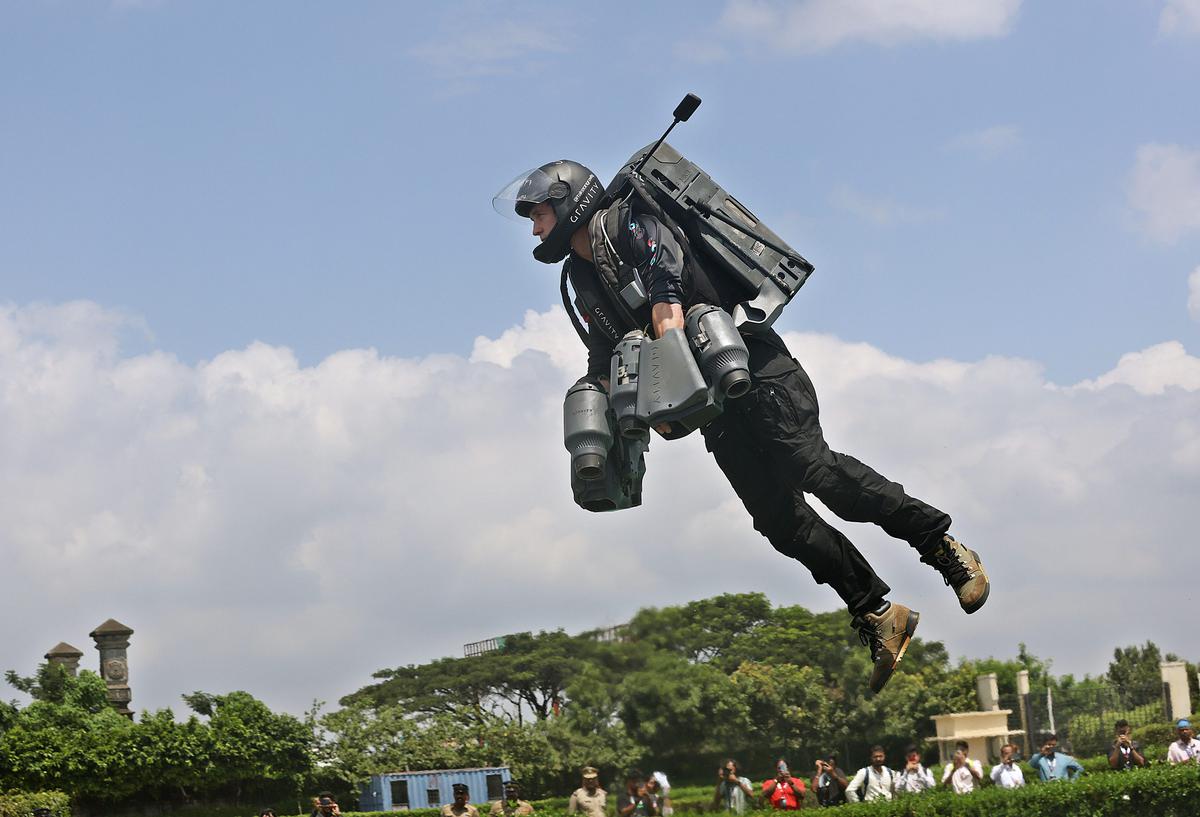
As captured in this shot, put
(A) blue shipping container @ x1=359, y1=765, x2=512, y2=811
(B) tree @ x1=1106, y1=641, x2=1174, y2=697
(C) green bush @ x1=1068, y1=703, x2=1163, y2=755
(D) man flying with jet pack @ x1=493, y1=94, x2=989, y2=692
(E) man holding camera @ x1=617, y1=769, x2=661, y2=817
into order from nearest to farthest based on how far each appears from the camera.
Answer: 1. (D) man flying with jet pack @ x1=493, y1=94, x2=989, y2=692
2. (E) man holding camera @ x1=617, y1=769, x2=661, y2=817
3. (C) green bush @ x1=1068, y1=703, x2=1163, y2=755
4. (A) blue shipping container @ x1=359, y1=765, x2=512, y2=811
5. (B) tree @ x1=1106, y1=641, x2=1174, y2=697

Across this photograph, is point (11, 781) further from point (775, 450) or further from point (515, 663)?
point (775, 450)

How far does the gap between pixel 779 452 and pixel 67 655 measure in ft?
123

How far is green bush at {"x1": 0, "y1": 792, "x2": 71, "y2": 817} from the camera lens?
28891mm

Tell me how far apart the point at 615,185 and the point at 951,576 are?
2.63m

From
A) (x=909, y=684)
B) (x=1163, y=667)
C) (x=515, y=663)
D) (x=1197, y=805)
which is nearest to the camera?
(x=1197, y=805)

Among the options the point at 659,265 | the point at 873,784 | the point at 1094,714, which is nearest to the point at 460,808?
the point at 873,784

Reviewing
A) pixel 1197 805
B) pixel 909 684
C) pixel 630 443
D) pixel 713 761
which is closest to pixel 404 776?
pixel 713 761

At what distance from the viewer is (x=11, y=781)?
34094mm

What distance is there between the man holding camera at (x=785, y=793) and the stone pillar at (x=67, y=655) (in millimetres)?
28075

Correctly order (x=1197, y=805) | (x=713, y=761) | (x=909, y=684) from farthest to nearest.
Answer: (x=909, y=684), (x=713, y=761), (x=1197, y=805)

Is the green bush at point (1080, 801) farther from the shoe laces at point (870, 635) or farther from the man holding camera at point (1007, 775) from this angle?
the shoe laces at point (870, 635)

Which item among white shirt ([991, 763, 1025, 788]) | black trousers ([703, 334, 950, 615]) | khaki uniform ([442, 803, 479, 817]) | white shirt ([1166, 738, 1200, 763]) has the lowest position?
white shirt ([991, 763, 1025, 788])

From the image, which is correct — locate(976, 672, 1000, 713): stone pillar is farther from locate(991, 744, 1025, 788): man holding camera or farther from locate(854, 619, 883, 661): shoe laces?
locate(854, 619, 883, 661): shoe laces

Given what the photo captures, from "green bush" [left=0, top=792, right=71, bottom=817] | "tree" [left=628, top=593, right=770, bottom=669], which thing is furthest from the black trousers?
"green bush" [left=0, top=792, right=71, bottom=817]
